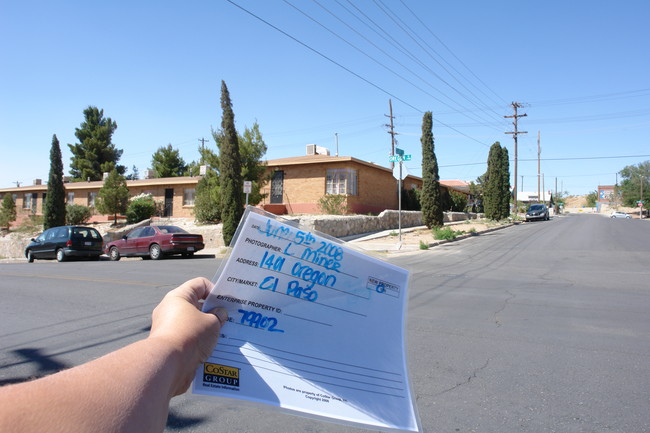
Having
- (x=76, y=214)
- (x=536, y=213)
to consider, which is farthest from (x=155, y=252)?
(x=536, y=213)

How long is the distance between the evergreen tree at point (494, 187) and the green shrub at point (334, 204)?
18.5 m

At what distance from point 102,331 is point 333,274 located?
5.65m

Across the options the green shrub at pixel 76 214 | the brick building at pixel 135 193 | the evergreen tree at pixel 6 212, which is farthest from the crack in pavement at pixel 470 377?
the evergreen tree at pixel 6 212

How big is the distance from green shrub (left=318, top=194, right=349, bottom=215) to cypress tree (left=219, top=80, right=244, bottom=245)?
563cm

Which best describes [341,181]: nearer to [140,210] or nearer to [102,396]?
[140,210]

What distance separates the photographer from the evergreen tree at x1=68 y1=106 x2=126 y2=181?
2201 inches

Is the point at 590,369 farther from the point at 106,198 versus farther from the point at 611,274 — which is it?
the point at 106,198

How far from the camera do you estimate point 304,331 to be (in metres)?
1.43

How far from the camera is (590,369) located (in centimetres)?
446

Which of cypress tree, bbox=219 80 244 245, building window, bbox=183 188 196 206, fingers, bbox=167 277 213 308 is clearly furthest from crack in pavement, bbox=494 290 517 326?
building window, bbox=183 188 196 206

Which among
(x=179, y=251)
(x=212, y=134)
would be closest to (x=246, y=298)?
(x=179, y=251)

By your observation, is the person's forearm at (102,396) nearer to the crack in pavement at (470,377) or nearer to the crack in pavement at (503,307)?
the crack in pavement at (470,377)

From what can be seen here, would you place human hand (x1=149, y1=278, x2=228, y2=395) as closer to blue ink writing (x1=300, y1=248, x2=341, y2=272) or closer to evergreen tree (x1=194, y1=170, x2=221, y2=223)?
blue ink writing (x1=300, y1=248, x2=341, y2=272)

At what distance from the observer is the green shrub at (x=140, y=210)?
31984mm
